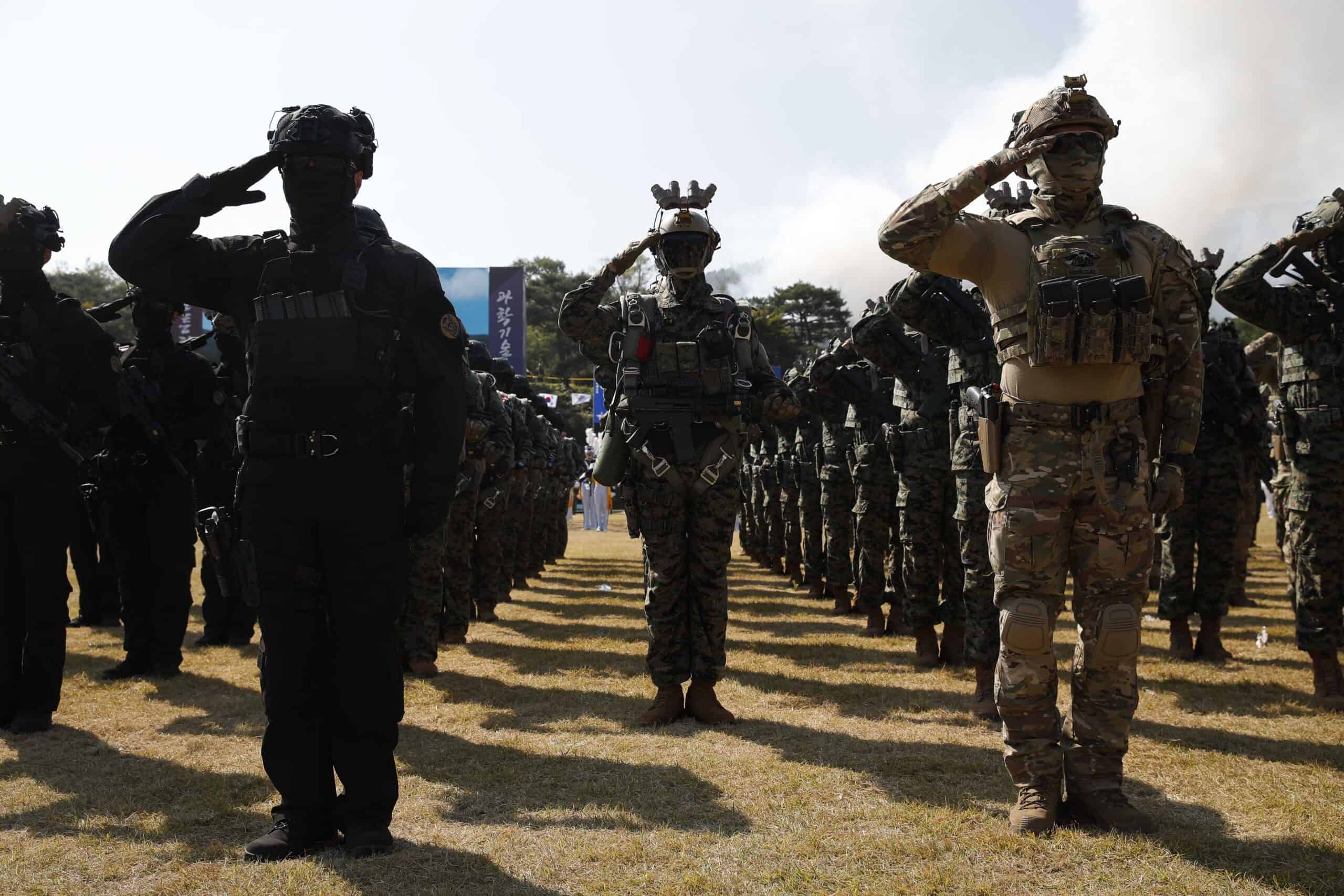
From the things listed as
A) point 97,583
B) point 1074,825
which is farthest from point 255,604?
point 97,583

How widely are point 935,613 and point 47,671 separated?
5.79m

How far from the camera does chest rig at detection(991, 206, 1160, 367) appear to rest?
4004 millimetres

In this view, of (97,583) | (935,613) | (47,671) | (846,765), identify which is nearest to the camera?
(846,765)

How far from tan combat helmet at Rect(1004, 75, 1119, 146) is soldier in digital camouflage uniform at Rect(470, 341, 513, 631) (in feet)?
17.7

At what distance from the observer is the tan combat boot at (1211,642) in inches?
323

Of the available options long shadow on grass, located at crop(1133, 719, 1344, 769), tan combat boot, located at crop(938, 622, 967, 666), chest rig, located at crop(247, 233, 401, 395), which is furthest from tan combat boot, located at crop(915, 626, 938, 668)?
chest rig, located at crop(247, 233, 401, 395)

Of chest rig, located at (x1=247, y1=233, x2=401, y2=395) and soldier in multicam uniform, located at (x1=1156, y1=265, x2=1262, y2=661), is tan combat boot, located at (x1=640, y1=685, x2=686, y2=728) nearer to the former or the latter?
chest rig, located at (x1=247, y1=233, x2=401, y2=395)

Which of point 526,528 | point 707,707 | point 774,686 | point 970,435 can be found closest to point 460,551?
point 774,686

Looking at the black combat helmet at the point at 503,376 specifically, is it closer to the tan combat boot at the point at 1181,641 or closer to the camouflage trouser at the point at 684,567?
the camouflage trouser at the point at 684,567

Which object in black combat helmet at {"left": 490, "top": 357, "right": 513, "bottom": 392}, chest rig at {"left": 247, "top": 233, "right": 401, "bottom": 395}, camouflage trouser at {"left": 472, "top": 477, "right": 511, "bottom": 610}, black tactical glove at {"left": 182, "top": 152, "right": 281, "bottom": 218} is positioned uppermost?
black combat helmet at {"left": 490, "top": 357, "right": 513, "bottom": 392}

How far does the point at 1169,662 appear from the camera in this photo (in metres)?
8.12

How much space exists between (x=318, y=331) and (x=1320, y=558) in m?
5.92

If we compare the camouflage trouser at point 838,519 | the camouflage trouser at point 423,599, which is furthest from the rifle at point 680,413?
the camouflage trouser at point 838,519

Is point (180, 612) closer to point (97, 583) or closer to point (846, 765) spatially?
point (97, 583)
